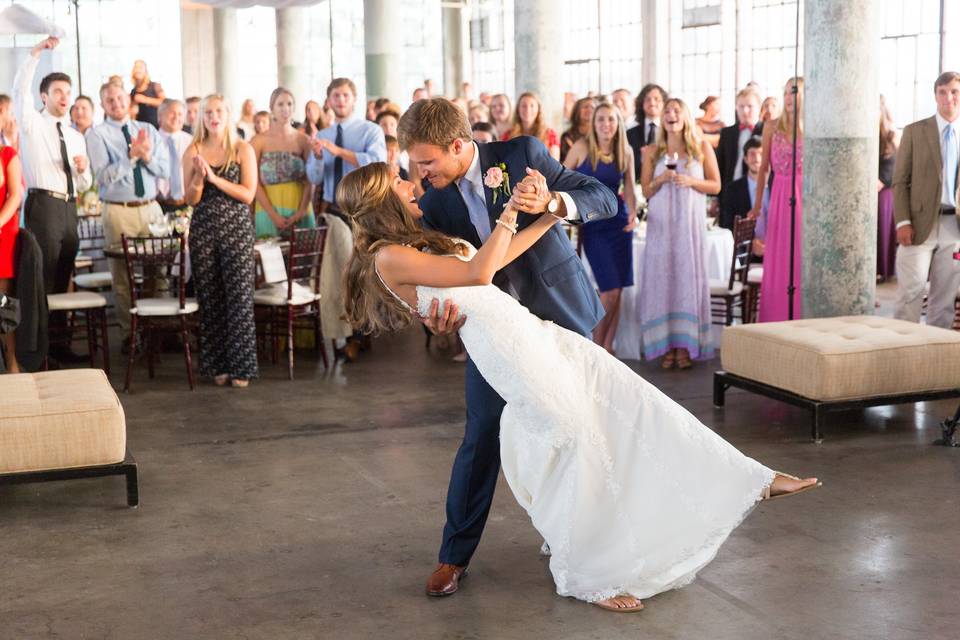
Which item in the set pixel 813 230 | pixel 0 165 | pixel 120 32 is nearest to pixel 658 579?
pixel 813 230

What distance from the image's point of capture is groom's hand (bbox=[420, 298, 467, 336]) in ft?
12.5

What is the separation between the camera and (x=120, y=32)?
2681 cm

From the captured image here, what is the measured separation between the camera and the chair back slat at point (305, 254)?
7941mm

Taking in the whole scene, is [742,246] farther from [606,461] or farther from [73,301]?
[606,461]

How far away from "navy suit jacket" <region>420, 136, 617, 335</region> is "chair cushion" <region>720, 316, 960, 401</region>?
236 cm

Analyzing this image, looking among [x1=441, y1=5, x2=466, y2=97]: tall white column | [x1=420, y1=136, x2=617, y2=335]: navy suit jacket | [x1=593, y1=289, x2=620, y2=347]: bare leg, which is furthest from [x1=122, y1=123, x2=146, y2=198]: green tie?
[x1=441, y1=5, x2=466, y2=97]: tall white column

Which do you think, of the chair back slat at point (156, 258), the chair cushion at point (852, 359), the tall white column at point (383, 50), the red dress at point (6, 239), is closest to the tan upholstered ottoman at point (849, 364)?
the chair cushion at point (852, 359)

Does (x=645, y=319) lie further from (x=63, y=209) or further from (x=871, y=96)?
(x=63, y=209)

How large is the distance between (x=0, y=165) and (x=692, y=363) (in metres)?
4.41

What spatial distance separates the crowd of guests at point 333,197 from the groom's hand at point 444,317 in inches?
150

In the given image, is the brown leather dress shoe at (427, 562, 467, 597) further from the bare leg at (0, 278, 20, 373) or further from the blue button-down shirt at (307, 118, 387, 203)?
the blue button-down shirt at (307, 118, 387, 203)

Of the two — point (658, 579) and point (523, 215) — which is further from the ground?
point (523, 215)

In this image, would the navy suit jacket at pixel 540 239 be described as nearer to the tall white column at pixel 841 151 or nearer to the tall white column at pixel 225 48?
the tall white column at pixel 841 151

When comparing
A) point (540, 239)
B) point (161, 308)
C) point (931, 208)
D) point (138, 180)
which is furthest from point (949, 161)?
point (138, 180)
